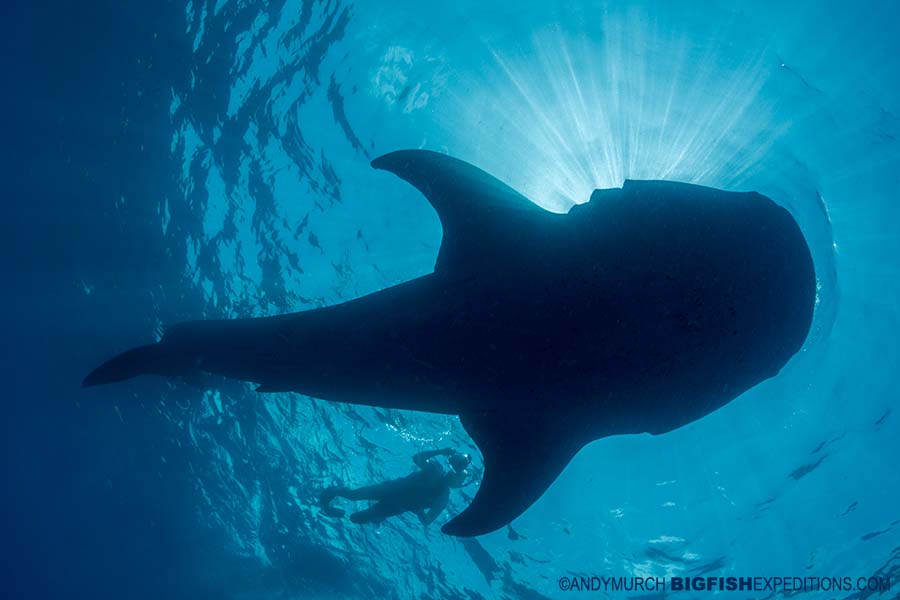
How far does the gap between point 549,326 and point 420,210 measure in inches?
272

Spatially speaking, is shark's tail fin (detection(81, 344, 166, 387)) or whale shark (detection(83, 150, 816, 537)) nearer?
whale shark (detection(83, 150, 816, 537))

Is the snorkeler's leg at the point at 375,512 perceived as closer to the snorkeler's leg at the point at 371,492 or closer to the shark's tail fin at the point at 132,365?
the snorkeler's leg at the point at 371,492

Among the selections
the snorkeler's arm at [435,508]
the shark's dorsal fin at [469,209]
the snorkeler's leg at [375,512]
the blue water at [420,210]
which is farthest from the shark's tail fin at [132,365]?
the snorkeler's arm at [435,508]

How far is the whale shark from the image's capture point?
281cm

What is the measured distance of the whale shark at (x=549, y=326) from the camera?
281 centimetres

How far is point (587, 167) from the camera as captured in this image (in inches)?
320

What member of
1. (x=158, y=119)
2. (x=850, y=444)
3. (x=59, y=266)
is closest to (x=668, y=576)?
(x=850, y=444)

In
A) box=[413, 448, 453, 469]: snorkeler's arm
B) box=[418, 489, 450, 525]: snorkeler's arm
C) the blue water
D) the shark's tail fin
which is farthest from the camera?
box=[418, 489, 450, 525]: snorkeler's arm

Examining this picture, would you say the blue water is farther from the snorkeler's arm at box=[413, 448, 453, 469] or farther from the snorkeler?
the snorkeler

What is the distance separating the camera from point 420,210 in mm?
9992

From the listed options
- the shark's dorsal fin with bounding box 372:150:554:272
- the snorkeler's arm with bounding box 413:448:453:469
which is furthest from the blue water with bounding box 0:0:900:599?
the shark's dorsal fin with bounding box 372:150:554:272

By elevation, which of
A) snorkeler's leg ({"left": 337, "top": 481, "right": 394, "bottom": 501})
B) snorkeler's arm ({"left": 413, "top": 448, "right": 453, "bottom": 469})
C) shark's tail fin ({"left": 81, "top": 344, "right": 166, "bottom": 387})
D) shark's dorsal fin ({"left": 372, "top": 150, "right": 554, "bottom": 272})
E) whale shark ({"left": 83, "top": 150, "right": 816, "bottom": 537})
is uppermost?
shark's dorsal fin ({"left": 372, "top": 150, "right": 554, "bottom": 272})

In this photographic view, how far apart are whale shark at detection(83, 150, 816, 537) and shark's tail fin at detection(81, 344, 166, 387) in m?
0.34

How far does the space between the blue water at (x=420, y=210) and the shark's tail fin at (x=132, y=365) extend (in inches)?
227
